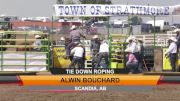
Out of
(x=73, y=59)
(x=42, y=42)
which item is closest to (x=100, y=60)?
(x=73, y=59)

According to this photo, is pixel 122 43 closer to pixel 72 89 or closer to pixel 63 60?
pixel 63 60

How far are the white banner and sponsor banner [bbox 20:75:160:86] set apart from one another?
46.0ft

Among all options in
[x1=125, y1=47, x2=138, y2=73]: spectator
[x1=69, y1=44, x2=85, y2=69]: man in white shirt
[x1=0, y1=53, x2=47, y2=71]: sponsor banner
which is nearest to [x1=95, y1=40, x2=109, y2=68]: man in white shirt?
[x1=69, y1=44, x2=85, y2=69]: man in white shirt

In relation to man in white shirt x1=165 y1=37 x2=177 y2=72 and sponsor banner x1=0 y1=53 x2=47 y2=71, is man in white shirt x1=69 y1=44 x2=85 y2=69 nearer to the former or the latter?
sponsor banner x1=0 y1=53 x2=47 y2=71

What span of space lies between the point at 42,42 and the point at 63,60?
119cm

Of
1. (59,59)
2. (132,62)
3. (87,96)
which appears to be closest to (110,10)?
(59,59)

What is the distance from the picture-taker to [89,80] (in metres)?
8.50

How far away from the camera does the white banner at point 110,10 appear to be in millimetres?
22750

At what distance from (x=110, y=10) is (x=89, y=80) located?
14.9m

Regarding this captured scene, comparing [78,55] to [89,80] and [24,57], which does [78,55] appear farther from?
[89,80]

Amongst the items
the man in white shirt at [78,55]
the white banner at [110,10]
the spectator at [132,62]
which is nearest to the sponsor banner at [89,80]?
the spectator at [132,62]

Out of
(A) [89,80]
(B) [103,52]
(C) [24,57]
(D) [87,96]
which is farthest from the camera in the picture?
(C) [24,57]

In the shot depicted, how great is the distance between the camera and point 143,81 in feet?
27.7

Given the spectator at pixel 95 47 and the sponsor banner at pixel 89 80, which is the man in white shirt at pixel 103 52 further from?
the sponsor banner at pixel 89 80
